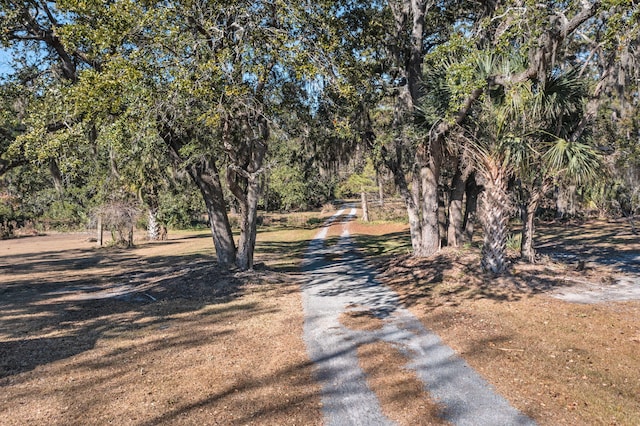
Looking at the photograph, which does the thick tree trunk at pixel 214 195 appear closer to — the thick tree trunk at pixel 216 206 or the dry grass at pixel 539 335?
the thick tree trunk at pixel 216 206

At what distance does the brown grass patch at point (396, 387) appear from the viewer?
4523 millimetres

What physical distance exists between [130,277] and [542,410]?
15057 mm

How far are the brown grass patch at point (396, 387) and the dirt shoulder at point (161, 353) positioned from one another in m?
0.82

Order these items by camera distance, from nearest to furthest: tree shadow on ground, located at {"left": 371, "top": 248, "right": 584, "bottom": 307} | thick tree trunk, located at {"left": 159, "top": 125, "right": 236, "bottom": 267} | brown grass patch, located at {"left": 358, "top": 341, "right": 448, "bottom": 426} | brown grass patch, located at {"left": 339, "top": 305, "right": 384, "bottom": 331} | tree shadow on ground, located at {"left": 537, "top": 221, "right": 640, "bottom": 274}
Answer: brown grass patch, located at {"left": 358, "top": 341, "right": 448, "bottom": 426}, brown grass patch, located at {"left": 339, "top": 305, "right": 384, "bottom": 331}, tree shadow on ground, located at {"left": 371, "top": 248, "right": 584, "bottom": 307}, thick tree trunk, located at {"left": 159, "top": 125, "right": 236, "bottom": 267}, tree shadow on ground, located at {"left": 537, "top": 221, "right": 640, "bottom": 274}

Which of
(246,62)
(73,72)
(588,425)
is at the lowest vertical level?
(588,425)

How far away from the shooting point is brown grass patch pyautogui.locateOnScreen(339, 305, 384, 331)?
8.02 metres

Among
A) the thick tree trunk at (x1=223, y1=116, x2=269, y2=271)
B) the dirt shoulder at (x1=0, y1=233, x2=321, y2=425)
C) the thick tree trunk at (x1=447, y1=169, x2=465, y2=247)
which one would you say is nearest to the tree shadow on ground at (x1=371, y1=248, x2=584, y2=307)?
the thick tree trunk at (x1=447, y1=169, x2=465, y2=247)

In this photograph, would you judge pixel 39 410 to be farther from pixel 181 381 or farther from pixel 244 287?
pixel 244 287

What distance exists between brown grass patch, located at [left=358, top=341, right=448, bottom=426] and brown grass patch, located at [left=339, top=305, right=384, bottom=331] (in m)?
1.09

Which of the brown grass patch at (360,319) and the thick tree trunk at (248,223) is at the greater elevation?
the thick tree trunk at (248,223)

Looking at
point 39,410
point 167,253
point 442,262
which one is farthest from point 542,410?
point 167,253

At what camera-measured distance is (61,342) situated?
772 cm

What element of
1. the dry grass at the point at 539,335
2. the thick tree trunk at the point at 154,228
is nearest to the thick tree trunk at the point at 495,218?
the dry grass at the point at 539,335

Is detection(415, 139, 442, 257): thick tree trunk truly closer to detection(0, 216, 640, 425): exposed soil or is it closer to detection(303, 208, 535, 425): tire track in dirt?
detection(0, 216, 640, 425): exposed soil
